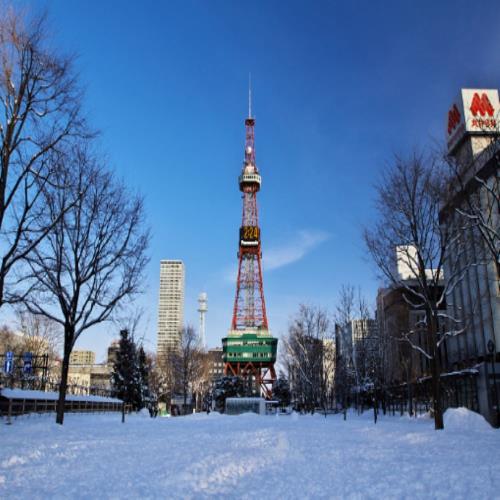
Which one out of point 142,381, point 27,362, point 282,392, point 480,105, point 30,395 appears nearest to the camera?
point 30,395

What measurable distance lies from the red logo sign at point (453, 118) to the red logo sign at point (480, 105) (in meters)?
1.36

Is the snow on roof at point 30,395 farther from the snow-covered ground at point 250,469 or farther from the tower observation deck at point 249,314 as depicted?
the tower observation deck at point 249,314

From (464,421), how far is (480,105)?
3018 centimetres

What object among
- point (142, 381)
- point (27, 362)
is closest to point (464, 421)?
point (27, 362)

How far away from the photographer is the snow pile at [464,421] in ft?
61.0

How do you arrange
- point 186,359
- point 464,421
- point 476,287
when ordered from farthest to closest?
1. point 186,359
2. point 476,287
3. point 464,421

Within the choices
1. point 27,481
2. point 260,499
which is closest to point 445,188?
point 260,499

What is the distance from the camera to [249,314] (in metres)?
94.7

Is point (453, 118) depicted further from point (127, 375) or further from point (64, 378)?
Answer: point (127, 375)

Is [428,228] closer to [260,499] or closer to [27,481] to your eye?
[260,499]

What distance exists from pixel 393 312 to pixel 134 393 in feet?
103

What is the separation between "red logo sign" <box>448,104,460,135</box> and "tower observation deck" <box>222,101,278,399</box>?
53864mm

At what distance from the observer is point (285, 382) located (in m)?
75.4

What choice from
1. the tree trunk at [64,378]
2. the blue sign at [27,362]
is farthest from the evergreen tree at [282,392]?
the tree trunk at [64,378]
